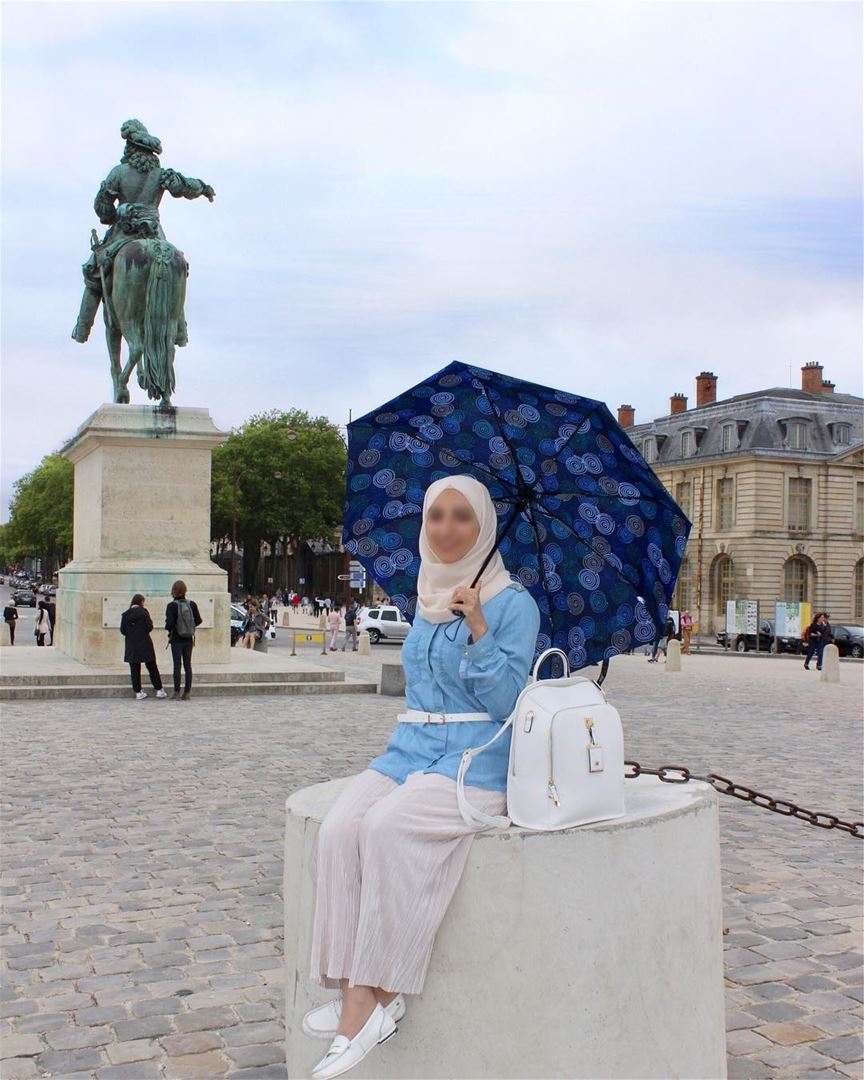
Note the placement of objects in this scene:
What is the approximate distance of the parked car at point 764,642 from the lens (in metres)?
44.8

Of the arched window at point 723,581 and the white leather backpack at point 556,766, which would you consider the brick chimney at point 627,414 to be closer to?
the arched window at point 723,581

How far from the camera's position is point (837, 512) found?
65812 mm

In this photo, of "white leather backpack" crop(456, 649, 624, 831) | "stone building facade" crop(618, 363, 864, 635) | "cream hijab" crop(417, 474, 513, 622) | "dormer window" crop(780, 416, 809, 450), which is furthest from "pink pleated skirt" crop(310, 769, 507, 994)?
"dormer window" crop(780, 416, 809, 450)

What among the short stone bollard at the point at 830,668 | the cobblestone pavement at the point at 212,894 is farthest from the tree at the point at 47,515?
the cobblestone pavement at the point at 212,894

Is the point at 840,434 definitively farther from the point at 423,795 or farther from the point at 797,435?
the point at 423,795

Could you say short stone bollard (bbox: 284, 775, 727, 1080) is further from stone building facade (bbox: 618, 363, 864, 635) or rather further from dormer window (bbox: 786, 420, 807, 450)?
dormer window (bbox: 786, 420, 807, 450)

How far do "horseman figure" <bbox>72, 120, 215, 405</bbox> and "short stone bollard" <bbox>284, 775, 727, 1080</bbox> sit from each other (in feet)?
51.2

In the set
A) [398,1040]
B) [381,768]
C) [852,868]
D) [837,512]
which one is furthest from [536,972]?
[837,512]

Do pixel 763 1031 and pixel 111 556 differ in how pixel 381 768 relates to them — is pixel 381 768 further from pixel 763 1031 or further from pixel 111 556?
pixel 111 556

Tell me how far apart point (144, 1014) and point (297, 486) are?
6704 centimetres

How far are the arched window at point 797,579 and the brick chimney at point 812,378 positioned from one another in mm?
12906

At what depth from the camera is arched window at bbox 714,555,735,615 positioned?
216 ft

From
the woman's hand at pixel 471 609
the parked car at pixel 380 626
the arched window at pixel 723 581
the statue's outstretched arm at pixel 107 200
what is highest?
the statue's outstretched arm at pixel 107 200

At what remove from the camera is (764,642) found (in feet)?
155
